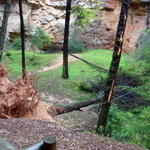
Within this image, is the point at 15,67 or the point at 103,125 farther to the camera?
the point at 15,67

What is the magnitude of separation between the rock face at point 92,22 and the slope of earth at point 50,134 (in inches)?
796

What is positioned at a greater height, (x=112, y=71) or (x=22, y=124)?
(x=112, y=71)

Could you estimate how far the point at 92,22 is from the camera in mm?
27422

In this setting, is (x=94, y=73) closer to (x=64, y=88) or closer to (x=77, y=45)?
(x=64, y=88)

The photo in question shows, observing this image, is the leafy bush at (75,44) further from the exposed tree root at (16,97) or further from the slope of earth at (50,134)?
the slope of earth at (50,134)

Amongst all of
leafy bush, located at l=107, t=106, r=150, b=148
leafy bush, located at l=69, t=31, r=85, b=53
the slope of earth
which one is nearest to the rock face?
leafy bush, located at l=69, t=31, r=85, b=53

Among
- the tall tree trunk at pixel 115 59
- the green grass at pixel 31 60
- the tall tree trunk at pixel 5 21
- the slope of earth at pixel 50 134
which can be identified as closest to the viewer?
the slope of earth at pixel 50 134

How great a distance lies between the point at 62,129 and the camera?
6.47m

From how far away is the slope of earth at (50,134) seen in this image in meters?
5.45

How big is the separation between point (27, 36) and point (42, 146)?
77.0ft

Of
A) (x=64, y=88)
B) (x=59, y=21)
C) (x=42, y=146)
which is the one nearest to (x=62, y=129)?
(x=42, y=146)

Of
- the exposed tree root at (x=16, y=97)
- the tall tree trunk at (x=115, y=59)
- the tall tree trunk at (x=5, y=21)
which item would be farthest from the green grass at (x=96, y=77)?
the exposed tree root at (x=16, y=97)

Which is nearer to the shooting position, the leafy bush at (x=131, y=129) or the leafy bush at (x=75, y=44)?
the leafy bush at (x=131, y=129)

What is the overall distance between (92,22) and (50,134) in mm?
22222
